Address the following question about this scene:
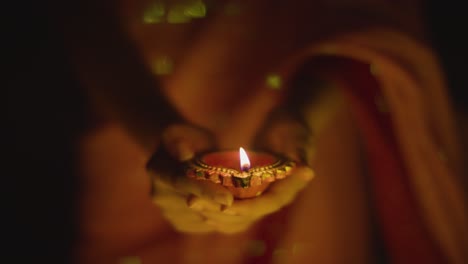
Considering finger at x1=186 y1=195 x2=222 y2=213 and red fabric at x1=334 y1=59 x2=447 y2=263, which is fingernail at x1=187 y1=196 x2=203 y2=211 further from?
red fabric at x1=334 y1=59 x2=447 y2=263

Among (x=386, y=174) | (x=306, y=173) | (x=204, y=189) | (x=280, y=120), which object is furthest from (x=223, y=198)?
(x=386, y=174)

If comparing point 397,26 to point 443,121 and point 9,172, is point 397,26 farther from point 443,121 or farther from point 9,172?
point 9,172

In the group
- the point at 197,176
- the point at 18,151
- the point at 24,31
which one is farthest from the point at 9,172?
the point at 197,176

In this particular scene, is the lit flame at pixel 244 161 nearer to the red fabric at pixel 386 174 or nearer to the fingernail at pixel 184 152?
the fingernail at pixel 184 152

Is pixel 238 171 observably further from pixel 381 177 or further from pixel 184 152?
pixel 381 177

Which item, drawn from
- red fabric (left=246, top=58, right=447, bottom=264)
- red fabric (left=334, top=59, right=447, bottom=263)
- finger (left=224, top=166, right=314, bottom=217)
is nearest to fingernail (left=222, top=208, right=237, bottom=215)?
finger (left=224, top=166, right=314, bottom=217)

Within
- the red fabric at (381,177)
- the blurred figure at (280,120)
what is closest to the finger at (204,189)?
the blurred figure at (280,120)
